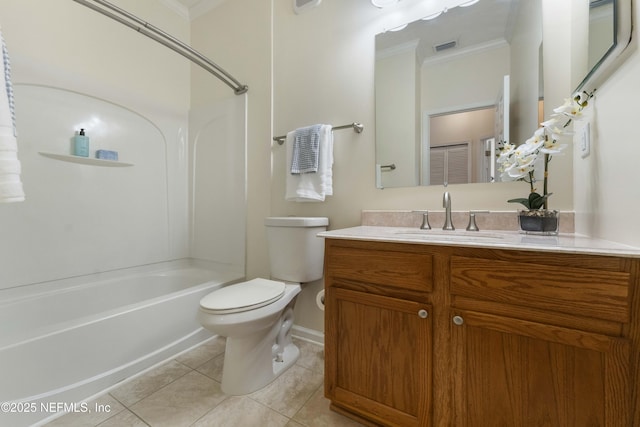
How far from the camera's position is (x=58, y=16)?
5.58 feet

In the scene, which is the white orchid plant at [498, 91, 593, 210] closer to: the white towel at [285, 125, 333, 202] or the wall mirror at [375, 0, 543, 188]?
the wall mirror at [375, 0, 543, 188]

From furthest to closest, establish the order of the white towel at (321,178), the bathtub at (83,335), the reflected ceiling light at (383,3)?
the white towel at (321,178), the reflected ceiling light at (383,3), the bathtub at (83,335)

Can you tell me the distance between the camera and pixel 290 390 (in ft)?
4.25

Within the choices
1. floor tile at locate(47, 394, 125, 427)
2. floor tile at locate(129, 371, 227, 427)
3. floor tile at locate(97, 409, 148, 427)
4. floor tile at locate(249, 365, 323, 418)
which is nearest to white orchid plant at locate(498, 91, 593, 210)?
floor tile at locate(249, 365, 323, 418)

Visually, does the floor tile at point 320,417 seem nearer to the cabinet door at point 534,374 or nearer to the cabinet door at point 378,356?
the cabinet door at point 378,356

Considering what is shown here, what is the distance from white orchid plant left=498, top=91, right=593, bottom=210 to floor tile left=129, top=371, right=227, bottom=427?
1.64 meters

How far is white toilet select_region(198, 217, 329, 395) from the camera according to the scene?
3.91ft

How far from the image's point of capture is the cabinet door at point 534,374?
0.65 metres

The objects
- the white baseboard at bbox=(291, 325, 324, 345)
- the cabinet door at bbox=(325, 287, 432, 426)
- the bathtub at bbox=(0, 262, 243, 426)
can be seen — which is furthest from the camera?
the white baseboard at bbox=(291, 325, 324, 345)

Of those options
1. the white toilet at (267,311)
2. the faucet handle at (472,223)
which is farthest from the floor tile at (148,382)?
the faucet handle at (472,223)

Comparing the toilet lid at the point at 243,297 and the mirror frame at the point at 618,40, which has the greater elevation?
the mirror frame at the point at 618,40

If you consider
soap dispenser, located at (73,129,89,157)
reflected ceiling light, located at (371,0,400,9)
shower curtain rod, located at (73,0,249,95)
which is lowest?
soap dispenser, located at (73,129,89,157)

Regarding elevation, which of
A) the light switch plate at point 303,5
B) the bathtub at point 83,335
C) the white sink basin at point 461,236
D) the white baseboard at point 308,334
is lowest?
the white baseboard at point 308,334

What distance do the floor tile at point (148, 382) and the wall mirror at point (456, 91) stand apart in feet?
5.17
